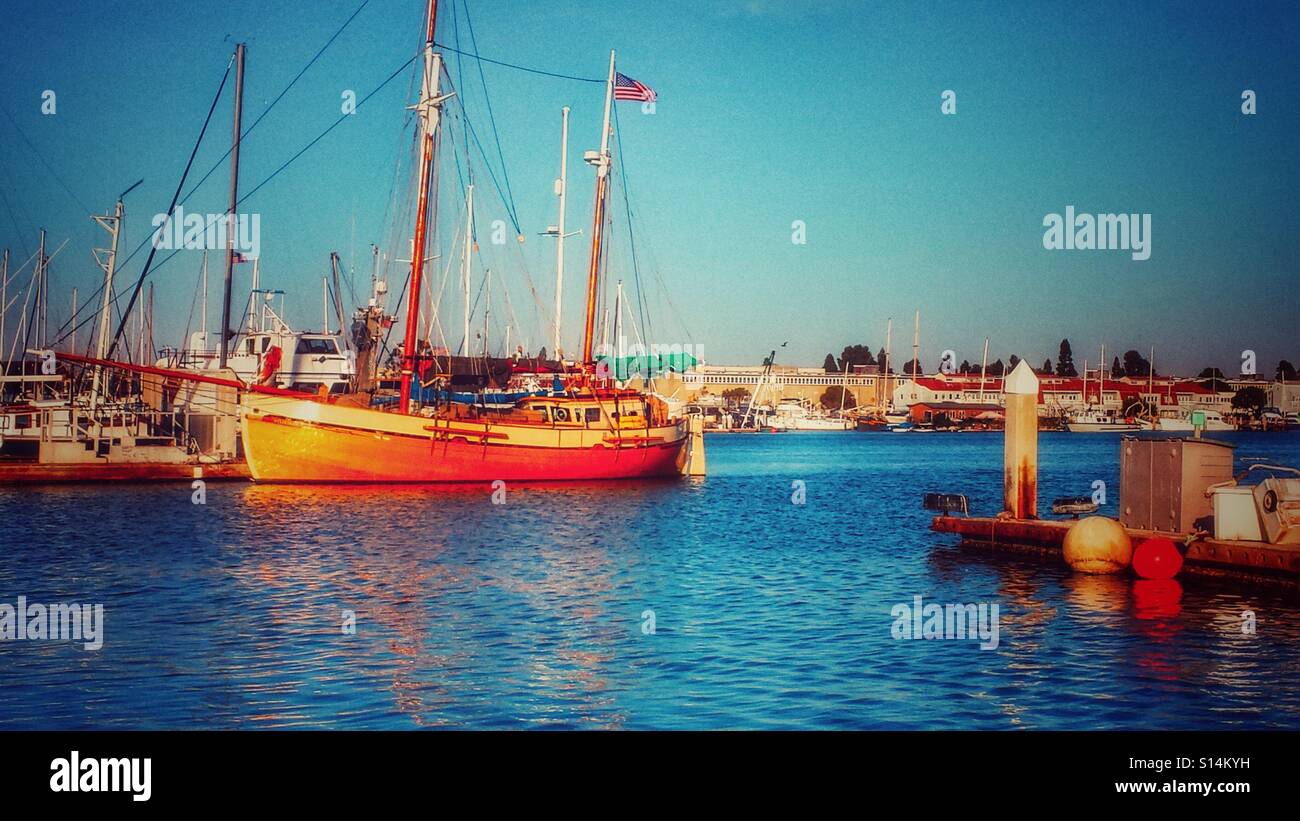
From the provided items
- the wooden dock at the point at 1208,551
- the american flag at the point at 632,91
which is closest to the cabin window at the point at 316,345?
the american flag at the point at 632,91

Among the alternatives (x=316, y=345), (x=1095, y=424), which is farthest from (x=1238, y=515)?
(x=1095, y=424)

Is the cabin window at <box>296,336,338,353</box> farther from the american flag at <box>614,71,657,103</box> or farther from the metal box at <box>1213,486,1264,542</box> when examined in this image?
the metal box at <box>1213,486,1264,542</box>

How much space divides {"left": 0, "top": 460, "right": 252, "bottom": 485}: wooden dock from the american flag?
70.1 ft

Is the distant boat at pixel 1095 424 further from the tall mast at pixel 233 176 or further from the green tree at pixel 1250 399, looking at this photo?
the tall mast at pixel 233 176

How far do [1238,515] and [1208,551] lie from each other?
2.60 ft

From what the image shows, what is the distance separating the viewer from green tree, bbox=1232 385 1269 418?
179 m

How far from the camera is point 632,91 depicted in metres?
43.9

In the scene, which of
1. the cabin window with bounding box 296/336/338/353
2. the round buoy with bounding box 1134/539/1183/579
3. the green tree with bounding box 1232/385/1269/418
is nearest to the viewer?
the round buoy with bounding box 1134/539/1183/579

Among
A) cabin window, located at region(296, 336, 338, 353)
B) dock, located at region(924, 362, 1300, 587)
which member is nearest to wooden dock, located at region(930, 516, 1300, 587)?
dock, located at region(924, 362, 1300, 587)

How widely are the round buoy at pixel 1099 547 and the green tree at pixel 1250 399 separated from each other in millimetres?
175552

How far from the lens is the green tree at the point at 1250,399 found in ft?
586

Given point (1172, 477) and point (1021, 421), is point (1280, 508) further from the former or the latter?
point (1021, 421)
